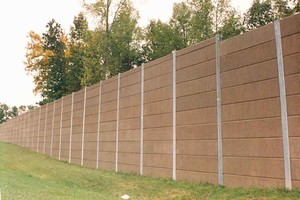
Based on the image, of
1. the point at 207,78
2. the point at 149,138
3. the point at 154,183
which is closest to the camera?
the point at 207,78

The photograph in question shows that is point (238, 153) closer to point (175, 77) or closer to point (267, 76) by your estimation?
point (267, 76)

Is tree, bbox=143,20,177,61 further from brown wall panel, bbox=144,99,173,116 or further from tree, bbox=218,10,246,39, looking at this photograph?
brown wall panel, bbox=144,99,173,116

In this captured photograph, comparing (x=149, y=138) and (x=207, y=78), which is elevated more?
(x=207, y=78)

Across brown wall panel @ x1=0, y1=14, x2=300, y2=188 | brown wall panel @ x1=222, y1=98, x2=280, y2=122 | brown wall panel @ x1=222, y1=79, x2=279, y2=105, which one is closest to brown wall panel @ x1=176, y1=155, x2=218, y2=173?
brown wall panel @ x1=0, y1=14, x2=300, y2=188

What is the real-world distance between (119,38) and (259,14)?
11.9m

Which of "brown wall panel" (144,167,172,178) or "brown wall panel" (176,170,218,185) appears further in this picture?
"brown wall panel" (144,167,172,178)

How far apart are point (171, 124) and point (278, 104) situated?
396 cm

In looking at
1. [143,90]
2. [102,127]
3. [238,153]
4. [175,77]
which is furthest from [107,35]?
[238,153]

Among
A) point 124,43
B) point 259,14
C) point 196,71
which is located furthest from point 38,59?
point 196,71

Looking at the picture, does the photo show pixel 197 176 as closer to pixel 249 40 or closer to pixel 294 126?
pixel 294 126

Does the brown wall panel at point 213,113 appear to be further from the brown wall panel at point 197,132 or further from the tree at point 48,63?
the tree at point 48,63

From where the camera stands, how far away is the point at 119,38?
33.3 metres

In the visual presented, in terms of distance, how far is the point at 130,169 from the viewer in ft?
42.3

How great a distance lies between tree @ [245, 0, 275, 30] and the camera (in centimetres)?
2964
